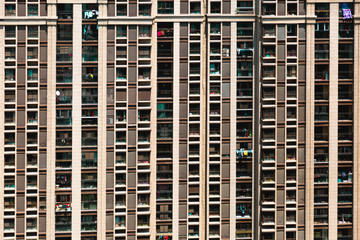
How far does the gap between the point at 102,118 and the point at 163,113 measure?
19.4 ft

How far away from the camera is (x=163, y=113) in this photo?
175 feet

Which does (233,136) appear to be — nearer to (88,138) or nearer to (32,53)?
(88,138)

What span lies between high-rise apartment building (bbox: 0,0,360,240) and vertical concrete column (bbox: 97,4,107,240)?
0.32ft

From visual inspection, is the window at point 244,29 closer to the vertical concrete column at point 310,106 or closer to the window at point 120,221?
the vertical concrete column at point 310,106

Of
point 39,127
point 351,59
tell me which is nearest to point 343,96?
point 351,59

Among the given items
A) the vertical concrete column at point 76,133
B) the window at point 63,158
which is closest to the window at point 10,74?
the vertical concrete column at point 76,133

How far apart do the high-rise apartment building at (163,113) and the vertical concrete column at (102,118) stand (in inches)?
3.8

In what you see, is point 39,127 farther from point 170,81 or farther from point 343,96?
point 343,96

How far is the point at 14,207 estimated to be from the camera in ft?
172

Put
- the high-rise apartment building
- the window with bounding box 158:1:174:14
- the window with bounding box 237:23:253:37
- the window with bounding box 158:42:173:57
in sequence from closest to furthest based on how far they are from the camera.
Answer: the high-rise apartment building, the window with bounding box 158:1:174:14, the window with bounding box 237:23:253:37, the window with bounding box 158:42:173:57

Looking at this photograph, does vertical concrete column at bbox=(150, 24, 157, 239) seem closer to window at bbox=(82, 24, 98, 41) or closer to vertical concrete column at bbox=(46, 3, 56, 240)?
window at bbox=(82, 24, 98, 41)

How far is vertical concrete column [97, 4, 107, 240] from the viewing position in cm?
5231

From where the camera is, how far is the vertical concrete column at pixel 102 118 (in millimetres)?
52312

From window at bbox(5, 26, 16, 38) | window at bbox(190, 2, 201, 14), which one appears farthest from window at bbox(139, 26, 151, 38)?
window at bbox(5, 26, 16, 38)
